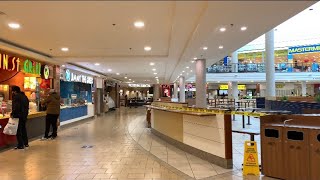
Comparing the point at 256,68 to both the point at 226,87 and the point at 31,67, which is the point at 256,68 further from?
the point at 31,67

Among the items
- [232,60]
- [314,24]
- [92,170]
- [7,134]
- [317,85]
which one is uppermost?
[314,24]

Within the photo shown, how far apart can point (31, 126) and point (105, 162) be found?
4041 mm

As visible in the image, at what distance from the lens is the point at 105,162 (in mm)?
5707

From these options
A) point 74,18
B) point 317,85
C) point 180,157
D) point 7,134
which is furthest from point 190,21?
point 317,85

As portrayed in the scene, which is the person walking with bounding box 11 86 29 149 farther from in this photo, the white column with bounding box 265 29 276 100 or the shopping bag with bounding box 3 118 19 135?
the white column with bounding box 265 29 276 100

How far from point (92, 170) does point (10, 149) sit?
332cm

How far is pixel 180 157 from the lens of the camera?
20.0 feet

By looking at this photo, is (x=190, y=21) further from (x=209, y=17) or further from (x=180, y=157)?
(x=180, y=157)

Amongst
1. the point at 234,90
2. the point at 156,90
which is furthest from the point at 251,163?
the point at 156,90

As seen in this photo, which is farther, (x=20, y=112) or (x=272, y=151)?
(x=20, y=112)

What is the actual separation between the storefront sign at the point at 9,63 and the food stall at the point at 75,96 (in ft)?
11.3

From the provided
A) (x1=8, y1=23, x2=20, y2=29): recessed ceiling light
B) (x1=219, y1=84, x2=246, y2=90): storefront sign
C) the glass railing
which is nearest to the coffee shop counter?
(x1=8, y1=23, x2=20, y2=29): recessed ceiling light

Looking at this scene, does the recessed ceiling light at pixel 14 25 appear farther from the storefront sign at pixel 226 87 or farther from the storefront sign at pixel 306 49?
the storefront sign at pixel 226 87

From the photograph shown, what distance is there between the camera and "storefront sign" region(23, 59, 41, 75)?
8.84 m
